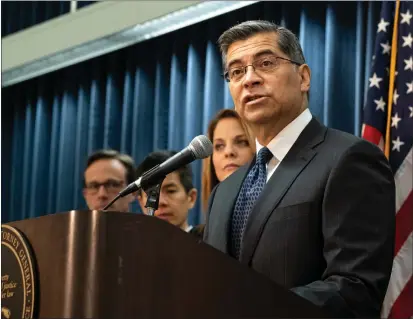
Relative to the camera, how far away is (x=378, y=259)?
166 centimetres

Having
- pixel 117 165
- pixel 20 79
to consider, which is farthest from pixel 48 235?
pixel 20 79

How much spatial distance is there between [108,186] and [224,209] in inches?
66.3

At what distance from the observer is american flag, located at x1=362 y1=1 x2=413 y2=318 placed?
327 cm

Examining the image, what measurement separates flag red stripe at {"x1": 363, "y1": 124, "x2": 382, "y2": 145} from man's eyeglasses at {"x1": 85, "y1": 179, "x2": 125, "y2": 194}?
1.16m

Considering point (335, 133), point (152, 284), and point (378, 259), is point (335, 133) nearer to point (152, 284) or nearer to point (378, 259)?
point (378, 259)

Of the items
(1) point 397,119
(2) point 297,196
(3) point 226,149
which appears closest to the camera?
(2) point 297,196

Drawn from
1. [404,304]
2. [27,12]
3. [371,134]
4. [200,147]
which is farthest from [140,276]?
[27,12]

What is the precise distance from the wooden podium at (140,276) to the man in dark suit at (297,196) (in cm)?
14

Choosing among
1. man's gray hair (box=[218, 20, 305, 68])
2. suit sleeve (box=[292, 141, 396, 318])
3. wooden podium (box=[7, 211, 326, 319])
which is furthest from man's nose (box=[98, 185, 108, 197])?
wooden podium (box=[7, 211, 326, 319])

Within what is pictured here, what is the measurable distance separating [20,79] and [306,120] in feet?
14.2

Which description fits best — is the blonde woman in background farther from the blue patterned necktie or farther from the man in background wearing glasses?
the blue patterned necktie

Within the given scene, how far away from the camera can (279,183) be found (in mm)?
1868

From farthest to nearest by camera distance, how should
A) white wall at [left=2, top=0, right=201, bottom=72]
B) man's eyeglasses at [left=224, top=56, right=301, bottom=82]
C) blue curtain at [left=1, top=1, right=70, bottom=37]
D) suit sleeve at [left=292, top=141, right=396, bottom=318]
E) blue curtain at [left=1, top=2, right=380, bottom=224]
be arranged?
blue curtain at [left=1, top=1, right=70, bottom=37] < white wall at [left=2, top=0, right=201, bottom=72] < blue curtain at [left=1, top=2, right=380, bottom=224] < man's eyeglasses at [left=224, top=56, right=301, bottom=82] < suit sleeve at [left=292, top=141, right=396, bottom=318]

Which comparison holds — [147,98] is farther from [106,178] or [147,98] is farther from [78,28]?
[106,178]
